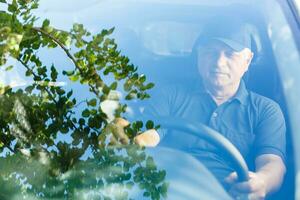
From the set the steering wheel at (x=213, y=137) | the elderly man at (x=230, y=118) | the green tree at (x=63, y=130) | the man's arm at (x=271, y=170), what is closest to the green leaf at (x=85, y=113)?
the green tree at (x=63, y=130)

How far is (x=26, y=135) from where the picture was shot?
971mm

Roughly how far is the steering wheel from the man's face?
0.49 feet

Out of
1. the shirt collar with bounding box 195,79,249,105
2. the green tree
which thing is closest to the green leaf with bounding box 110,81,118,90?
the green tree

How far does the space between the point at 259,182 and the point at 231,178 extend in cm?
6

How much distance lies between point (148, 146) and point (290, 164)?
0.39 m

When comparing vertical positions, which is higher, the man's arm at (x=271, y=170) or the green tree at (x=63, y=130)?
the man's arm at (x=271, y=170)

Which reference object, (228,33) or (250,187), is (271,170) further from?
(228,33)

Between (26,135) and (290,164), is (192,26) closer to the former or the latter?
(290,164)

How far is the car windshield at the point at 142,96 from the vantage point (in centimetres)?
96

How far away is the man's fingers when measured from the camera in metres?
1.25

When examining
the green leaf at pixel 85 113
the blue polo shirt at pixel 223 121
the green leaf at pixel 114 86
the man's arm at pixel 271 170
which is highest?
the blue polo shirt at pixel 223 121

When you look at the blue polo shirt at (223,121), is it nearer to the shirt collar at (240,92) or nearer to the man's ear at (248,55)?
the shirt collar at (240,92)

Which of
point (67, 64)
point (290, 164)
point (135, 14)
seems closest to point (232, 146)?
point (290, 164)

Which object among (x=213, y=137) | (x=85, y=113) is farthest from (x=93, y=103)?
(x=213, y=137)
